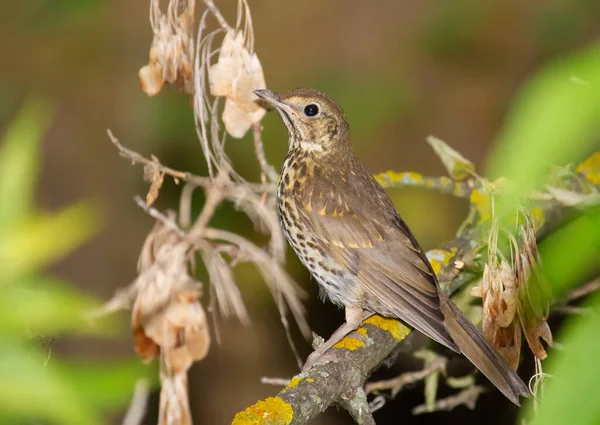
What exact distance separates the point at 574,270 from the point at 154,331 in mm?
2077

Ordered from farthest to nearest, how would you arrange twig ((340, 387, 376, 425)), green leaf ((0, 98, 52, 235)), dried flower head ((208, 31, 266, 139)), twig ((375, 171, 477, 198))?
twig ((375, 171, 477, 198)) < dried flower head ((208, 31, 266, 139)) < twig ((340, 387, 376, 425)) < green leaf ((0, 98, 52, 235))

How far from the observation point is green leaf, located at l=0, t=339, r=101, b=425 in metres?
0.70

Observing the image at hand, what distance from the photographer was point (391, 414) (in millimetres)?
5523

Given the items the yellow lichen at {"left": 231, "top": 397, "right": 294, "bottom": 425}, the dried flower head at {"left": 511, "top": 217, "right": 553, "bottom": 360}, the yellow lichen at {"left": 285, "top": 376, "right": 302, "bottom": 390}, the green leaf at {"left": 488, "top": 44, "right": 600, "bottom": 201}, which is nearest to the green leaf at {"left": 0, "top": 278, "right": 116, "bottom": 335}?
the green leaf at {"left": 488, "top": 44, "right": 600, "bottom": 201}

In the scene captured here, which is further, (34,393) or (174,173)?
(174,173)

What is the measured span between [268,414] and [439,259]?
5.45 feet

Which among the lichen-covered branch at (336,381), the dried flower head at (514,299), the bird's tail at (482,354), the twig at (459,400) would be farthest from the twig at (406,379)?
the dried flower head at (514,299)

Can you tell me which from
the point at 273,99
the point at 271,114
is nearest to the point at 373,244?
the point at 273,99

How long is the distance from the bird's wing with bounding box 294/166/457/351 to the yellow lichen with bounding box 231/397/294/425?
85 centimetres

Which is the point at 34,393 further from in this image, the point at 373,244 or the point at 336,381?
the point at 373,244

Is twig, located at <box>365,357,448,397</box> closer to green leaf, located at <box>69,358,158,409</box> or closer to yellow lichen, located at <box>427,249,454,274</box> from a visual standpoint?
yellow lichen, located at <box>427,249,454,274</box>

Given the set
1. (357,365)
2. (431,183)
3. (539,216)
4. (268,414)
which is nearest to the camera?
(268,414)

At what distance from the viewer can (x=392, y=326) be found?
326 cm

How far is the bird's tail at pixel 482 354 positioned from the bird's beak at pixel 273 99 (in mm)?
1093
